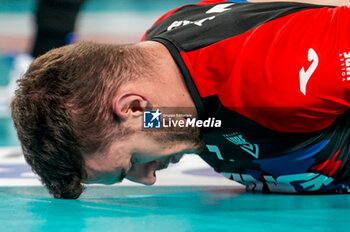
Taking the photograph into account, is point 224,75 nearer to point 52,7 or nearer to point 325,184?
point 325,184

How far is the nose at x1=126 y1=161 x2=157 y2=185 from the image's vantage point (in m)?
1.08

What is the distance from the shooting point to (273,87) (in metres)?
1.01

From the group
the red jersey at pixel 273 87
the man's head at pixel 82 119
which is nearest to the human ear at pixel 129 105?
the man's head at pixel 82 119

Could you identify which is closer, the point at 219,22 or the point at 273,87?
the point at 273,87

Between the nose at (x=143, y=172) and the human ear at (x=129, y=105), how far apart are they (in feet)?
0.41

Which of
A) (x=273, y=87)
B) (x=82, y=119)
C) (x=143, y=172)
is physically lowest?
(x=143, y=172)

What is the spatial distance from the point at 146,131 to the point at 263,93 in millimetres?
254

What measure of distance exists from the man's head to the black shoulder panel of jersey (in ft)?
0.46

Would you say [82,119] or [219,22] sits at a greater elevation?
[219,22]

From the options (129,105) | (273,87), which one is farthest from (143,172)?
(273,87)

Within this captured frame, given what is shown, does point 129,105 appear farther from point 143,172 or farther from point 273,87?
point 273,87

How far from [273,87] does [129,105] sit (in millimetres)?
296

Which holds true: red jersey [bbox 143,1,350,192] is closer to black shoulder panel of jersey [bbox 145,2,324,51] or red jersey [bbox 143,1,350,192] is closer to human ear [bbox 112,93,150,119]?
black shoulder panel of jersey [bbox 145,2,324,51]

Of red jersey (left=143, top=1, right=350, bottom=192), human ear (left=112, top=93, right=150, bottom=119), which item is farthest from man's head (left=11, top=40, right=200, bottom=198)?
red jersey (left=143, top=1, right=350, bottom=192)
